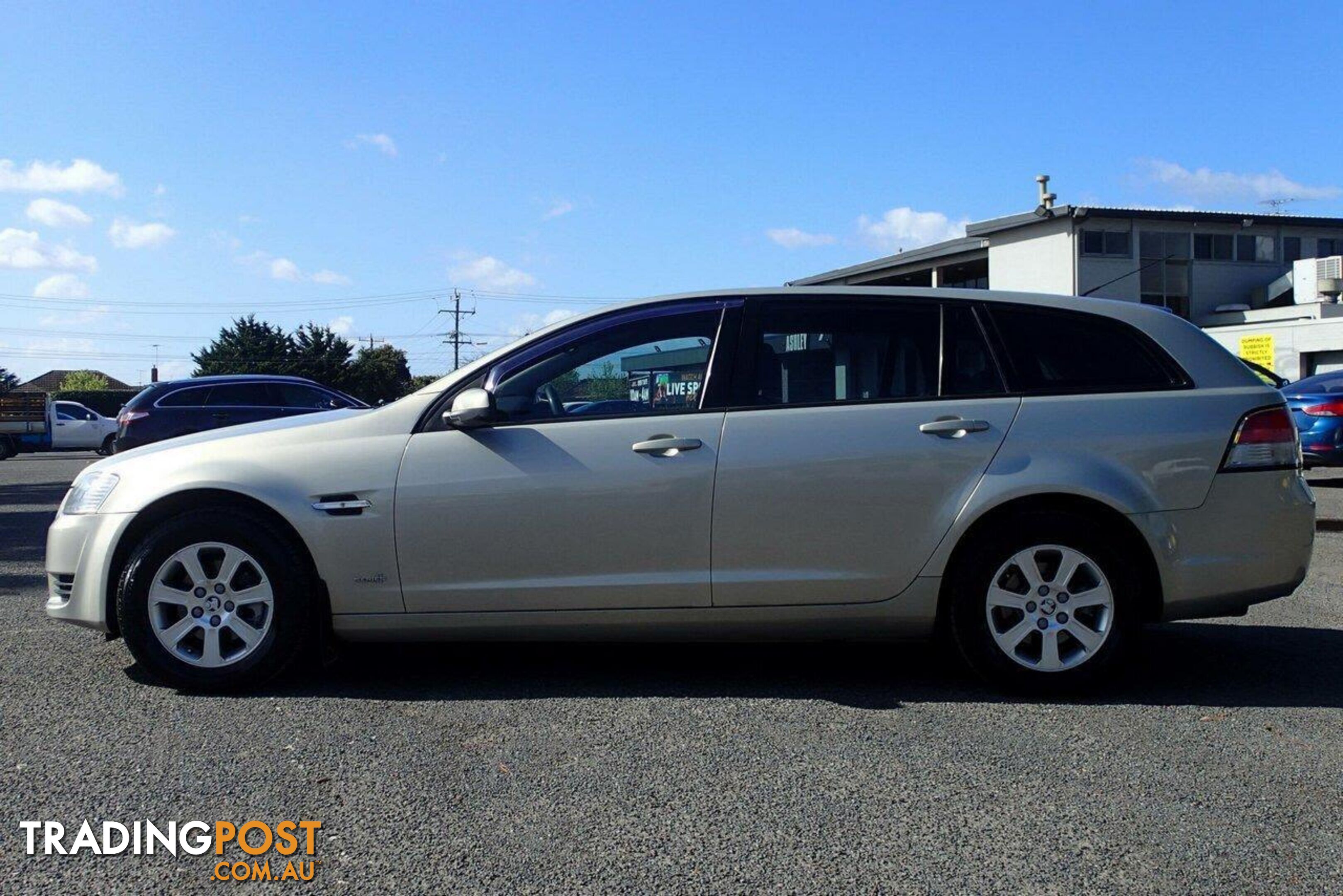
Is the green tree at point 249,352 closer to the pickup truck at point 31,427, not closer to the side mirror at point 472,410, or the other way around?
the pickup truck at point 31,427

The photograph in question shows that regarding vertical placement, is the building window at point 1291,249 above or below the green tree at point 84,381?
above

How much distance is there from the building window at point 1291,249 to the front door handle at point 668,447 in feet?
132

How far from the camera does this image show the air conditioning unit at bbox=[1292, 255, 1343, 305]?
32.9 m

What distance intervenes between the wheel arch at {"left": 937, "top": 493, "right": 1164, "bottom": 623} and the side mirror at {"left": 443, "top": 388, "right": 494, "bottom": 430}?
76.0 inches

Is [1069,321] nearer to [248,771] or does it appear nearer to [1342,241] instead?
[248,771]

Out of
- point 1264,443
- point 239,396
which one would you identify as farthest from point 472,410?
point 239,396

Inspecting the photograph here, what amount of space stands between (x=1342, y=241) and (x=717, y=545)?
4317 centimetres

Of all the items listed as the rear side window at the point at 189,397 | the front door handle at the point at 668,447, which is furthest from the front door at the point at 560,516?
the rear side window at the point at 189,397

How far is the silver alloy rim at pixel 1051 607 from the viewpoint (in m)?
4.67

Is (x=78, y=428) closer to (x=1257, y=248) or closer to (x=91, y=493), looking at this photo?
(x=91, y=493)

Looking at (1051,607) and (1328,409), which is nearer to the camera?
(1051,607)

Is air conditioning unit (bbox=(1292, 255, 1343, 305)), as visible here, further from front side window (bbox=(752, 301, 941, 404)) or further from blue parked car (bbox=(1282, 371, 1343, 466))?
front side window (bbox=(752, 301, 941, 404))

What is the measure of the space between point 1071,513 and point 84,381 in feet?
379

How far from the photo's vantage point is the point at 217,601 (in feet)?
15.5
